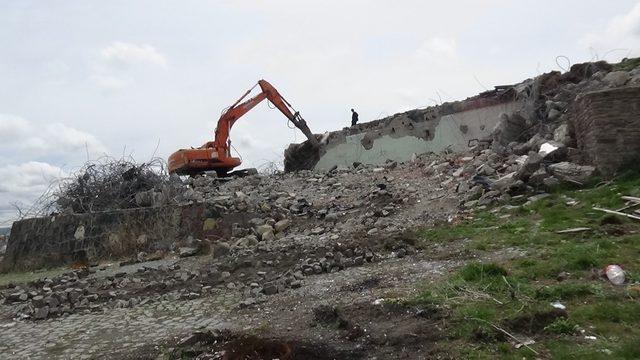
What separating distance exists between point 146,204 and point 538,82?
865 cm

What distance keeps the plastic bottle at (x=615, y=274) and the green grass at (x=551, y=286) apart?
65 mm

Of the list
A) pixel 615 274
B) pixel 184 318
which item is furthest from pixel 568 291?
pixel 184 318

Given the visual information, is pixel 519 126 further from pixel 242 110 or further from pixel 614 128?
pixel 242 110

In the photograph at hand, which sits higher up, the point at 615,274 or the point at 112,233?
the point at 112,233

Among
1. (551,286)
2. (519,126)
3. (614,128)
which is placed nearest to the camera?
(551,286)

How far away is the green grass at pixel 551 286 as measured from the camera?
3205mm

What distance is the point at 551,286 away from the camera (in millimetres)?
4031

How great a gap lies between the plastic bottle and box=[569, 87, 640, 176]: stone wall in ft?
11.3

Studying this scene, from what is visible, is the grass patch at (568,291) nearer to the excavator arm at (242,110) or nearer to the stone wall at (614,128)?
the stone wall at (614,128)

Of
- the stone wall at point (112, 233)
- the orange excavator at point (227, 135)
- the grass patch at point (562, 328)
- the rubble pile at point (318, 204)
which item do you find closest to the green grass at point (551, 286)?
the grass patch at point (562, 328)

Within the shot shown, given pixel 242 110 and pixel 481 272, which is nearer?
pixel 481 272

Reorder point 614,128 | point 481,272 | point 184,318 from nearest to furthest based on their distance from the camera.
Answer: point 481,272, point 184,318, point 614,128

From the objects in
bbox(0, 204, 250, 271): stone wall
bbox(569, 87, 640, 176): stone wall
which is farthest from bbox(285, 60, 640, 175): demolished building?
bbox(0, 204, 250, 271): stone wall

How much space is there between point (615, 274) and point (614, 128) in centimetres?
388
